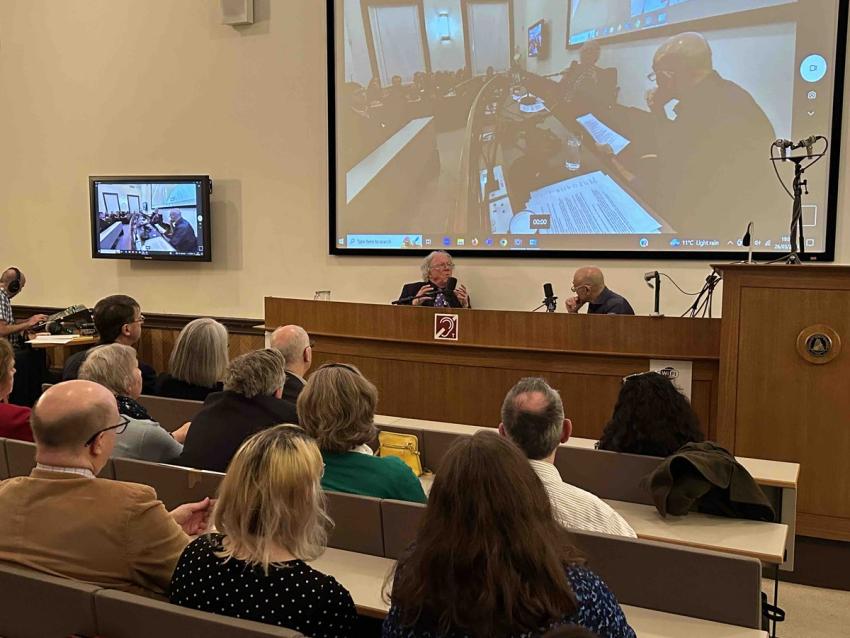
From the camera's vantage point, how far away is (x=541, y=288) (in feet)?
20.6

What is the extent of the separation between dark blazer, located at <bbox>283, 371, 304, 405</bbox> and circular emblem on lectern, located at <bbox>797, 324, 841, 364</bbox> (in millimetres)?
2308

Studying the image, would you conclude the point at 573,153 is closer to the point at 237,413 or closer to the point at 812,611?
the point at 812,611

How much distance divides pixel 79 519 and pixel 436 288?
4.26 m

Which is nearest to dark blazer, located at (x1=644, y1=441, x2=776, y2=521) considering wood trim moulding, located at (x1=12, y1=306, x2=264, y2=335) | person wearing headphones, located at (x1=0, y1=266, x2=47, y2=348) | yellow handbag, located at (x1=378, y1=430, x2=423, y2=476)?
yellow handbag, located at (x1=378, y1=430, x2=423, y2=476)

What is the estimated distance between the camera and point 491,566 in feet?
4.45

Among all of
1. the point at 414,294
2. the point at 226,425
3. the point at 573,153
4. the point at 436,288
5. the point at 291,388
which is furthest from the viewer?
the point at 414,294

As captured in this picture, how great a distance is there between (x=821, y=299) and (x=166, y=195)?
598 cm

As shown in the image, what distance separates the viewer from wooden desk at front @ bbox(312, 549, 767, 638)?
193cm

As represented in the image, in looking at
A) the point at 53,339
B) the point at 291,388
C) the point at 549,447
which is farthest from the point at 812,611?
the point at 53,339

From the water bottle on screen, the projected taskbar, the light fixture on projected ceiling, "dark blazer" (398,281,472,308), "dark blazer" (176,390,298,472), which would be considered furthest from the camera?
the light fixture on projected ceiling

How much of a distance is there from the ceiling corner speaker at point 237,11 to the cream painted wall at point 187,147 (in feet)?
0.27

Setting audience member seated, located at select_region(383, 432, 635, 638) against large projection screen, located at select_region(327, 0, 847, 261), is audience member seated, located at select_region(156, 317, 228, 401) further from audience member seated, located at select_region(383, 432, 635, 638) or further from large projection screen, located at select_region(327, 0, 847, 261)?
large projection screen, located at select_region(327, 0, 847, 261)

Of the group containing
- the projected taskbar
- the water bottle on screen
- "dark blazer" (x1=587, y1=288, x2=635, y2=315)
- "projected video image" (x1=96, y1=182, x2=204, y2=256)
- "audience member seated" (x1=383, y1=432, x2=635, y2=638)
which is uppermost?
the water bottle on screen

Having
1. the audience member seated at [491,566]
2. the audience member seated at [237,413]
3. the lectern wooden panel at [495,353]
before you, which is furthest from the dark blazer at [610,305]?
the audience member seated at [491,566]
